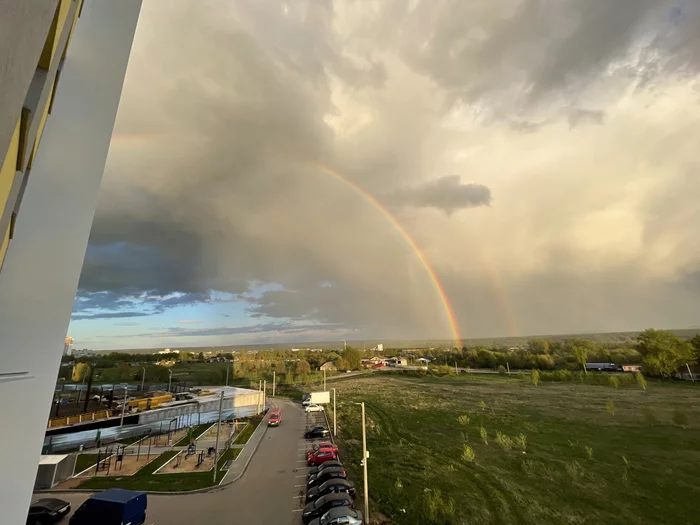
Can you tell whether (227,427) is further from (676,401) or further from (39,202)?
(676,401)

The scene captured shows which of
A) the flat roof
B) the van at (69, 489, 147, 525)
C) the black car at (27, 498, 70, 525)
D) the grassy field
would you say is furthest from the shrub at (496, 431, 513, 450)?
the flat roof

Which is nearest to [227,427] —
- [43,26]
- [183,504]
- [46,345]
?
[183,504]

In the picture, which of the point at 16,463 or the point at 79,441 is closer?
the point at 16,463

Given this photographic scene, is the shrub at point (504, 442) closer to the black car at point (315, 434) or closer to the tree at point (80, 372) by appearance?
the black car at point (315, 434)

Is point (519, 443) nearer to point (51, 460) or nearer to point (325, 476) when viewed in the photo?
point (325, 476)

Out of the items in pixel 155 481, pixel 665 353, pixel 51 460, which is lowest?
pixel 155 481

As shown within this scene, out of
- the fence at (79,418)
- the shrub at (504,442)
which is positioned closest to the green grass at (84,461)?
the fence at (79,418)

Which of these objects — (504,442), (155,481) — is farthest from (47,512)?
(504,442)
